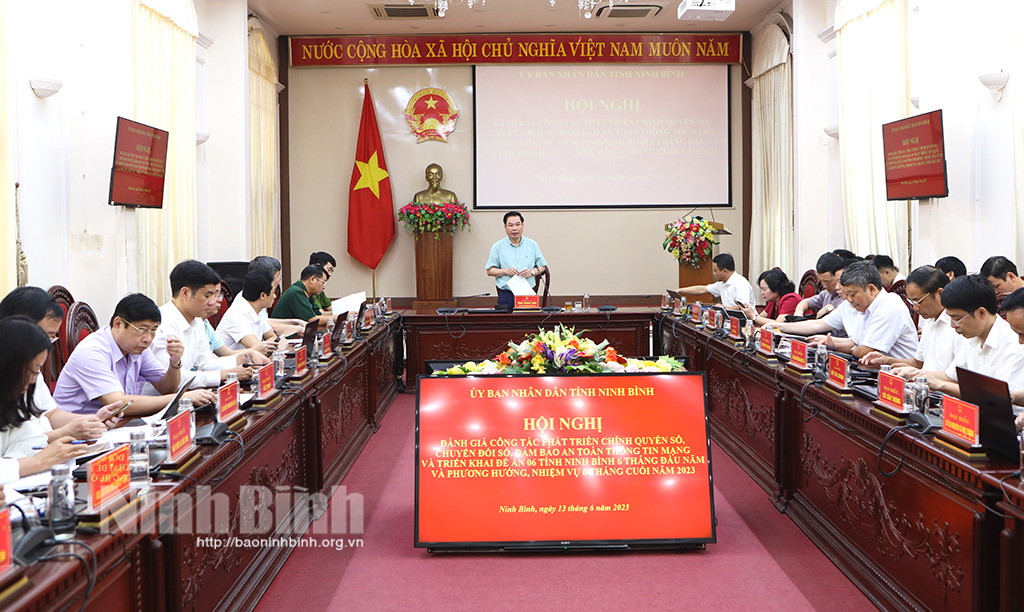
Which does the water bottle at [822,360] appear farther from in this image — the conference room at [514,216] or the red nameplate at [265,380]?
the red nameplate at [265,380]

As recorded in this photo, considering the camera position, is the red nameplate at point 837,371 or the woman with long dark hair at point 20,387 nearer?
the woman with long dark hair at point 20,387

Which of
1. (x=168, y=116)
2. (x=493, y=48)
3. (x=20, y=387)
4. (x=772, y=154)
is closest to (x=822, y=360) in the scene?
(x=20, y=387)

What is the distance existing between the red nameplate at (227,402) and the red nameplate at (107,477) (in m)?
0.59

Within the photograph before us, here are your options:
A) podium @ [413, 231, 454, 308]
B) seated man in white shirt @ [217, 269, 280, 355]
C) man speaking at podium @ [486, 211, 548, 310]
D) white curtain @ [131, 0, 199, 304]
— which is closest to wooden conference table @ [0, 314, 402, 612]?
seated man in white shirt @ [217, 269, 280, 355]

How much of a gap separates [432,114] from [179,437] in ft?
24.9

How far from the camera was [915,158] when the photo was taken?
5.18 m

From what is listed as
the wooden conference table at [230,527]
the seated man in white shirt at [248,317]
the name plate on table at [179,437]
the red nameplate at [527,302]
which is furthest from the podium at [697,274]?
the name plate on table at [179,437]

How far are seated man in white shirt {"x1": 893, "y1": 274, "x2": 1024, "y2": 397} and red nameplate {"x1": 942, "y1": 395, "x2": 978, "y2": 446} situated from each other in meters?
0.53

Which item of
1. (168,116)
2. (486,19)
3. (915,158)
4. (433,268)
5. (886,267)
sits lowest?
(886,267)

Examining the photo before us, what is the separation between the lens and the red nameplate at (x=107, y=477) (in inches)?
62.1

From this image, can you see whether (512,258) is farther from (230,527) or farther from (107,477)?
(107,477)

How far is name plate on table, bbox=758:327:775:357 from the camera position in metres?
3.75

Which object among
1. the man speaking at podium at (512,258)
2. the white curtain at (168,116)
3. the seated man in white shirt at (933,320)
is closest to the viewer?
the seated man in white shirt at (933,320)

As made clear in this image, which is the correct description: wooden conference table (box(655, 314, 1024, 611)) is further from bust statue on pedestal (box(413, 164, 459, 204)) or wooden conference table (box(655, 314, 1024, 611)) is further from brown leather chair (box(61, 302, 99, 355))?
bust statue on pedestal (box(413, 164, 459, 204))
